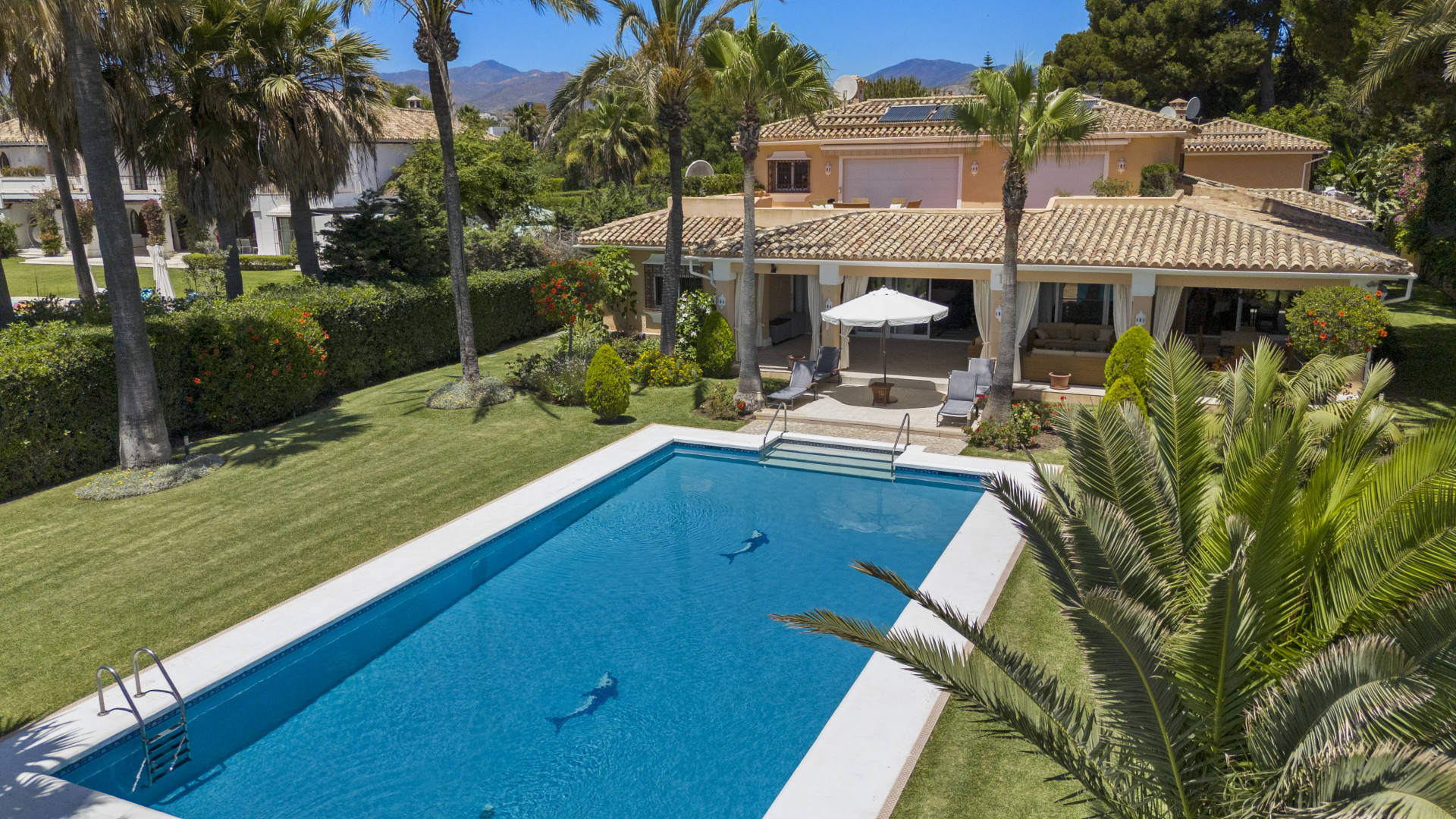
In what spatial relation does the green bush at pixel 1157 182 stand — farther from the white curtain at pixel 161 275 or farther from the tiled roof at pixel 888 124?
the white curtain at pixel 161 275

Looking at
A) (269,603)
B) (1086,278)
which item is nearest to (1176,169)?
(1086,278)

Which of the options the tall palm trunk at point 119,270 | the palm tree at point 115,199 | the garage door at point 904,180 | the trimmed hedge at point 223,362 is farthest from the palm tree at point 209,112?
the garage door at point 904,180

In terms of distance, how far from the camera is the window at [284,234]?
50094 mm

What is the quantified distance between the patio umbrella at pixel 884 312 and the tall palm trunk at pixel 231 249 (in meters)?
13.6

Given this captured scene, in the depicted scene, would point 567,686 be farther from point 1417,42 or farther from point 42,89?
point 1417,42

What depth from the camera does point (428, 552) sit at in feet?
42.3

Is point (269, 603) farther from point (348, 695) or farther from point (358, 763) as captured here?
point (358, 763)

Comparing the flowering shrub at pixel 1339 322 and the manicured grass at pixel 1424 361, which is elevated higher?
the flowering shrub at pixel 1339 322

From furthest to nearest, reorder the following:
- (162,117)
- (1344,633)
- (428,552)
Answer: (162,117), (428,552), (1344,633)

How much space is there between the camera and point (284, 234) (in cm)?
5025

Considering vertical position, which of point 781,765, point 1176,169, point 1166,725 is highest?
point 1176,169

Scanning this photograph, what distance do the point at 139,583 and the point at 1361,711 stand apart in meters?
12.8

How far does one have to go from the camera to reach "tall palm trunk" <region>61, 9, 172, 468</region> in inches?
547

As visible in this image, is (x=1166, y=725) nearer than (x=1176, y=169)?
Yes
